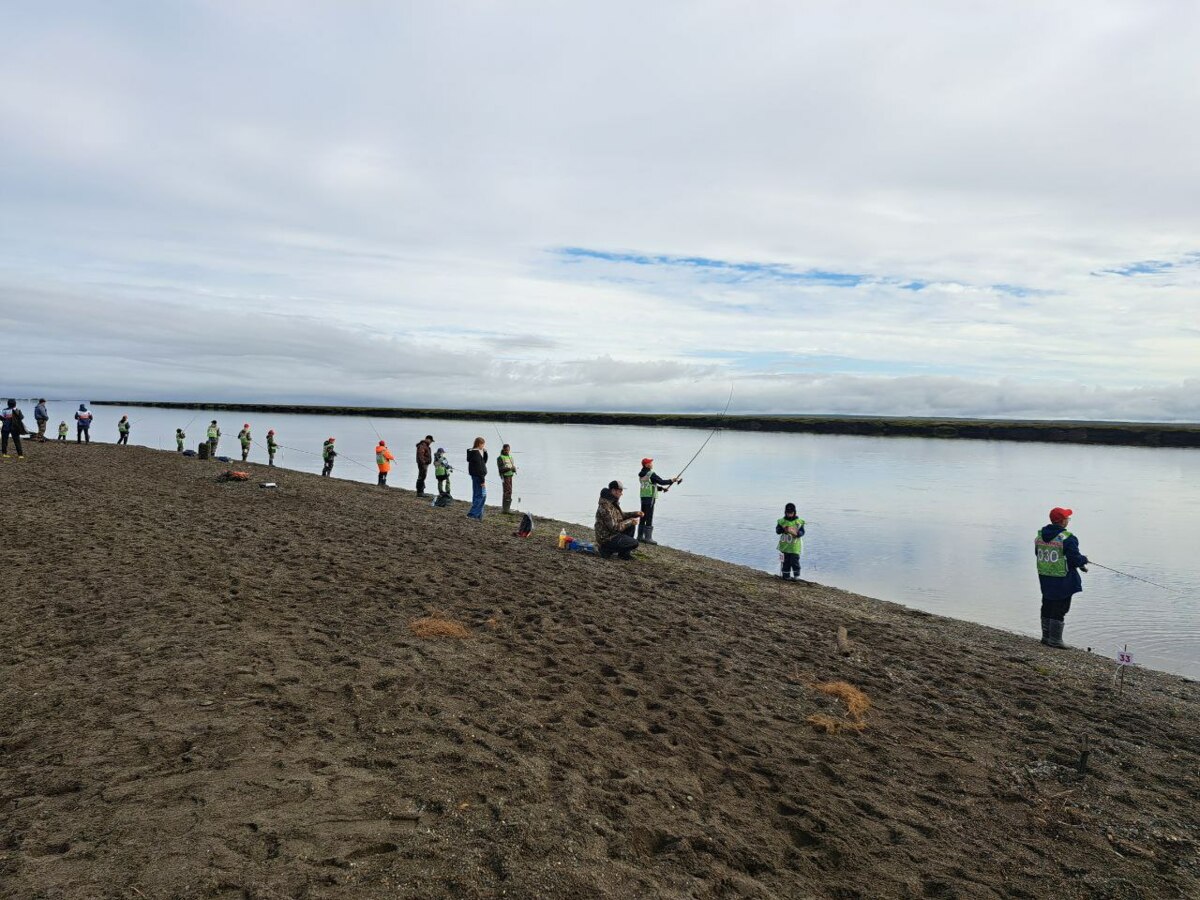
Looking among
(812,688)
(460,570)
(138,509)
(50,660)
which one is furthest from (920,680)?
(138,509)

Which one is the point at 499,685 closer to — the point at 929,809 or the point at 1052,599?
the point at 929,809

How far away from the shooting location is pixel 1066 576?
42.2 ft

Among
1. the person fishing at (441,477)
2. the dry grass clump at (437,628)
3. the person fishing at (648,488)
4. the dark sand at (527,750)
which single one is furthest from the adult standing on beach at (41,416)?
the dry grass clump at (437,628)


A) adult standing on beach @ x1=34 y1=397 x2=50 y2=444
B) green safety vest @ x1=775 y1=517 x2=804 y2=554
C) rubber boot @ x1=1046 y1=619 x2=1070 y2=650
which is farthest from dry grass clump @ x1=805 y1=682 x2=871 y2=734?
adult standing on beach @ x1=34 y1=397 x2=50 y2=444

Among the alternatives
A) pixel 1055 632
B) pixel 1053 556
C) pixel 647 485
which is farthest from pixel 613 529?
pixel 1055 632

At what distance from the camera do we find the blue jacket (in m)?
12.5

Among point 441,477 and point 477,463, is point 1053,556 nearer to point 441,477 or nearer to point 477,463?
point 477,463

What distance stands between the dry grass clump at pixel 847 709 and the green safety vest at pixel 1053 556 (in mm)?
6277

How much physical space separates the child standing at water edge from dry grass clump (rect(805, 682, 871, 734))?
8.71 m

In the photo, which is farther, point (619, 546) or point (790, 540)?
point (790, 540)

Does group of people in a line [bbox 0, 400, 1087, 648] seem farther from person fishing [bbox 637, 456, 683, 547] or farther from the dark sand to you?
the dark sand

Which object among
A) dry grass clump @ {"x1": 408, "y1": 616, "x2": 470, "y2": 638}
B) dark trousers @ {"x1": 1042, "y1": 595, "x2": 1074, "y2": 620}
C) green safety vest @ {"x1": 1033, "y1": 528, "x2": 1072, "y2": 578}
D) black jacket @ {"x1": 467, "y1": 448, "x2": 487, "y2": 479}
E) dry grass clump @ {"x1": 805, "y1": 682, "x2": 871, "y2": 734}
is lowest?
dark trousers @ {"x1": 1042, "y1": 595, "x2": 1074, "y2": 620}

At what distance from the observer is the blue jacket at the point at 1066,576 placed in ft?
41.2

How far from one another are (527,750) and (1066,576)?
11307 mm
